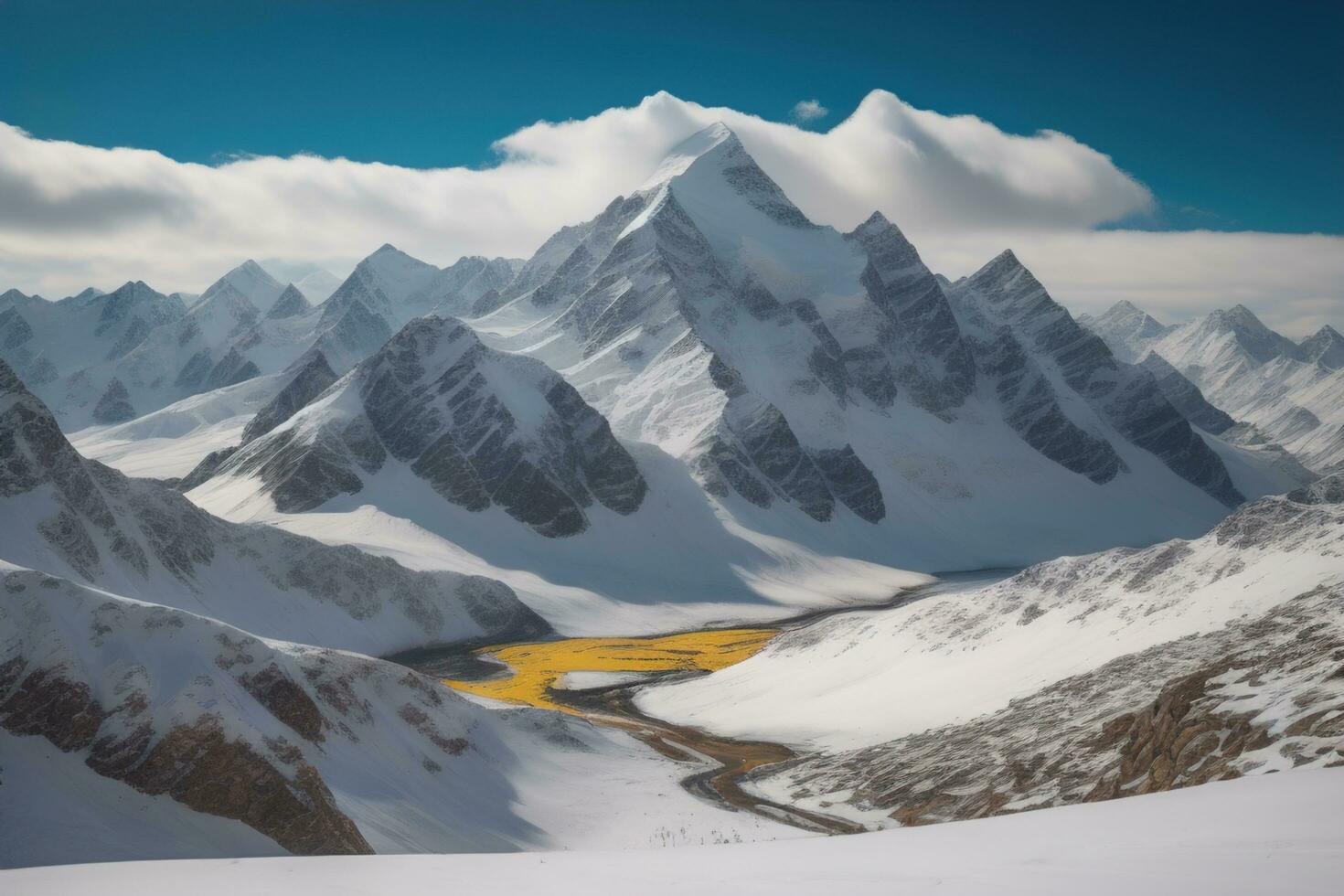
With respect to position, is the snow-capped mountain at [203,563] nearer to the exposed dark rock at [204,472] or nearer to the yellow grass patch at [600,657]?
the yellow grass patch at [600,657]

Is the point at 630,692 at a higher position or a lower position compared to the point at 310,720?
lower

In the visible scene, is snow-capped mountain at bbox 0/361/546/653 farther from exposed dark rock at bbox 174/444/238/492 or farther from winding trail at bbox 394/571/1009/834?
exposed dark rock at bbox 174/444/238/492

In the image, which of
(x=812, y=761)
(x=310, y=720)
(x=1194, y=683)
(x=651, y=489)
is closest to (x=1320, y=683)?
(x=1194, y=683)

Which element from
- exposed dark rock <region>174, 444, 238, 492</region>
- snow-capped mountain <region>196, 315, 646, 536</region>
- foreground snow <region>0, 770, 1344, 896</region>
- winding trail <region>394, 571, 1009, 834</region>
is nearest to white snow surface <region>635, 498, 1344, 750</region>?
winding trail <region>394, 571, 1009, 834</region>

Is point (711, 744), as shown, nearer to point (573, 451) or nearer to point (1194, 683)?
point (1194, 683)

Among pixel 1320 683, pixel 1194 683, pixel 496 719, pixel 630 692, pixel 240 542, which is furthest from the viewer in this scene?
pixel 240 542

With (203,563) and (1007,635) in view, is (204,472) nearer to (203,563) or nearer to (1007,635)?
(203,563)
